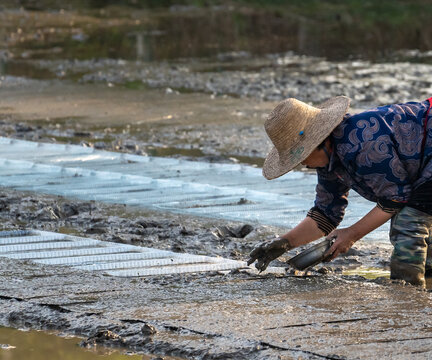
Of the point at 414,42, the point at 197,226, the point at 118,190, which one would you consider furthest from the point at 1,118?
the point at 414,42

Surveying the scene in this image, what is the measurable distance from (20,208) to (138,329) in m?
2.52

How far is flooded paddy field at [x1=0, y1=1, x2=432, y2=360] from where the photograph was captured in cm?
371

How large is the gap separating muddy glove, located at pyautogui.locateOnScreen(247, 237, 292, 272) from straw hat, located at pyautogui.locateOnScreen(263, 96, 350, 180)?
41 centimetres

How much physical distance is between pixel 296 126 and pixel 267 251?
66cm

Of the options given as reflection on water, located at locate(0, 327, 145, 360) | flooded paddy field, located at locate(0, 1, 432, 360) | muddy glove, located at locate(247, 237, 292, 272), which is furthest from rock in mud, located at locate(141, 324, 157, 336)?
muddy glove, located at locate(247, 237, 292, 272)

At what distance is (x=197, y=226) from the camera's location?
5.66 meters

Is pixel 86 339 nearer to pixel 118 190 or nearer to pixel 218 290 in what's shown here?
pixel 218 290

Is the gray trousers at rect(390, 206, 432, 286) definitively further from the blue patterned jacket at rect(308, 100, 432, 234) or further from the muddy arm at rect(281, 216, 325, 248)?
the muddy arm at rect(281, 216, 325, 248)

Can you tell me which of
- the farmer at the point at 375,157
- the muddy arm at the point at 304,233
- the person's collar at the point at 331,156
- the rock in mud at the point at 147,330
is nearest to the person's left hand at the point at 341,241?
the farmer at the point at 375,157

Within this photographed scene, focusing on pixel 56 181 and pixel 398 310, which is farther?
pixel 56 181

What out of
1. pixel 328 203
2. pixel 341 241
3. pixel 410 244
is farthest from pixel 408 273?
pixel 328 203

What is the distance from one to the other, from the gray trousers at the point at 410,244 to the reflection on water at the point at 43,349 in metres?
1.32

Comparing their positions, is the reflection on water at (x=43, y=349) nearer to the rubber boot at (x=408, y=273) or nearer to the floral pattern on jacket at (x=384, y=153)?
the floral pattern on jacket at (x=384, y=153)

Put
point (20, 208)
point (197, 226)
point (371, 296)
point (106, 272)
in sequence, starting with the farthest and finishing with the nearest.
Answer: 1. point (20, 208)
2. point (197, 226)
3. point (106, 272)
4. point (371, 296)
